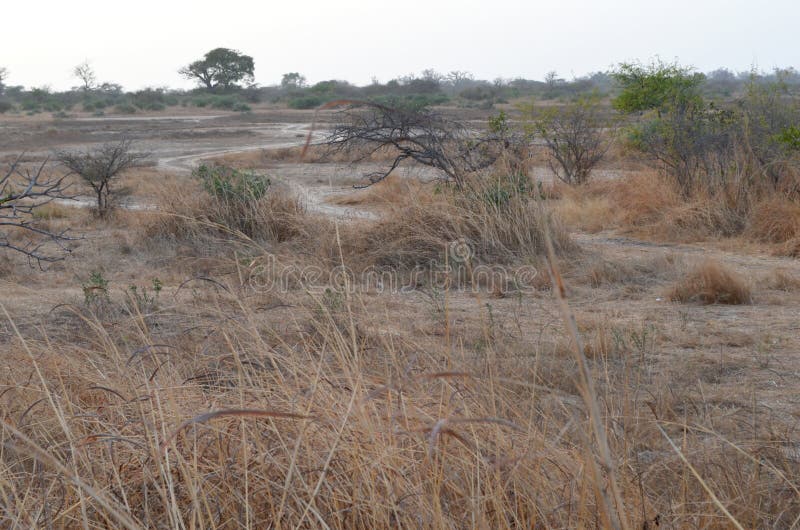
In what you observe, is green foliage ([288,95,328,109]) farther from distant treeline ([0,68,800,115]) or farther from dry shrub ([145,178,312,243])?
dry shrub ([145,178,312,243])

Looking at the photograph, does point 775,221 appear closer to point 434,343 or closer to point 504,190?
point 504,190

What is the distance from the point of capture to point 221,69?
218 feet

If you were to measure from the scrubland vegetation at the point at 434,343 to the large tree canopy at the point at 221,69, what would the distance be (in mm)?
54433

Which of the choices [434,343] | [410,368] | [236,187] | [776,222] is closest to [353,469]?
[410,368]

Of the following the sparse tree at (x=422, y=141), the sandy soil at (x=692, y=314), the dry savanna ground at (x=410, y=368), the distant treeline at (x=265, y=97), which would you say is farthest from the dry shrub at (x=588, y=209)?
the distant treeline at (x=265, y=97)

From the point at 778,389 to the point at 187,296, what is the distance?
430 centimetres

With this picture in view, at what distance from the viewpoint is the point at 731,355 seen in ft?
14.3

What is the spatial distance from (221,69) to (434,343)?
6704 centimetres

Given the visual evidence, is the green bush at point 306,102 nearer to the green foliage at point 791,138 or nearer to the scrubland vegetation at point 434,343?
the scrubland vegetation at point 434,343

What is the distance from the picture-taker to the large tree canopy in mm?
65938

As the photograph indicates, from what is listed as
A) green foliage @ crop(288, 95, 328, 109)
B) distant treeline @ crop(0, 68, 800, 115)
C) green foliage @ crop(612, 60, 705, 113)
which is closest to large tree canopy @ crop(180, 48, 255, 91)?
distant treeline @ crop(0, 68, 800, 115)

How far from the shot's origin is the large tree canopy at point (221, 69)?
6594cm

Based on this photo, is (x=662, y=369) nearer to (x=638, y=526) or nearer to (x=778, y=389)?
(x=778, y=389)

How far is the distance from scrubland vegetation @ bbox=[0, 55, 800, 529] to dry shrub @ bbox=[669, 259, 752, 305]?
2 centimetres
